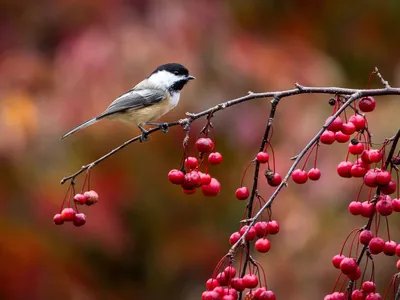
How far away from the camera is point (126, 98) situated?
3.66 meters

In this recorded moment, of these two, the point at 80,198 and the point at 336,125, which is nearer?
the point at 336,125

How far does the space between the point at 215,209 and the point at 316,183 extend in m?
1.16

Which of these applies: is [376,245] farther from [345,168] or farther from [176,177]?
[176,177]

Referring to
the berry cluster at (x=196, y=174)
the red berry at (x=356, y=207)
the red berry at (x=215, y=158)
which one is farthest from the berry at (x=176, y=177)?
the red berry at (x=356, y=207)

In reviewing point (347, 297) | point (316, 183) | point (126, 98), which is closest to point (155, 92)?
point (126, 98)

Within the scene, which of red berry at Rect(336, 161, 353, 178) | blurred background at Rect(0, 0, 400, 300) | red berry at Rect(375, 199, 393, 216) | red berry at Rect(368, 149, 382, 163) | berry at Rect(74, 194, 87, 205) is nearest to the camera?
red berry at Rect(375, 199, 393, 216)

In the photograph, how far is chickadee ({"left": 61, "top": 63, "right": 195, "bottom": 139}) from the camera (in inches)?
142

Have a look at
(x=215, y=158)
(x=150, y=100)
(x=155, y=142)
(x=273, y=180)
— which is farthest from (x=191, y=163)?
(x=155, y=142)

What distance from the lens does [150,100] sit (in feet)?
12.0

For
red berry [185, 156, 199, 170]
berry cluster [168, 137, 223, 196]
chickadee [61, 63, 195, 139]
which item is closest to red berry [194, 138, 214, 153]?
berry cluster [168, 137, 223, 196]

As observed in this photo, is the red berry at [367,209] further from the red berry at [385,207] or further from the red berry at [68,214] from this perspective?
the red berry at [68,214]

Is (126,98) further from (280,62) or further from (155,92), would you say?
(280,62)

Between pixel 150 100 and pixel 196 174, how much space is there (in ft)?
5.50

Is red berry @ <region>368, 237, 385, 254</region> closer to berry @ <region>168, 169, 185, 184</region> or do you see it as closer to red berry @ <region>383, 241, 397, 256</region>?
red berry @ <region>383, 241, 397, 256</region>
